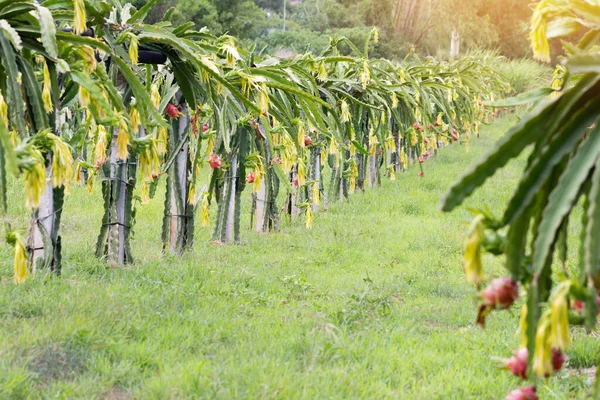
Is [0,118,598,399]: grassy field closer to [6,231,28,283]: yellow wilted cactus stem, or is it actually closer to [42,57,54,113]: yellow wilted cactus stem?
[6,231,28,283]: yellow wilted cactus stem

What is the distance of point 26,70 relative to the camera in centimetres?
239

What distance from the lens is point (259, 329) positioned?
3168mm

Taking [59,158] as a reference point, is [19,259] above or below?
below

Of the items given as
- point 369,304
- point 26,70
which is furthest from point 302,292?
point 26,70

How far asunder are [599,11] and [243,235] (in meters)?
4.32

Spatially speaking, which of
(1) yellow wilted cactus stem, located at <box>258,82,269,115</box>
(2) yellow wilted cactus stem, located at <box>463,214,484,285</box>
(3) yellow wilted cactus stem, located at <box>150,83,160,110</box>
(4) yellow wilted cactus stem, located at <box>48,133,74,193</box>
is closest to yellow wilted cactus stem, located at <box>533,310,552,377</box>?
(2) yellow wilted cactus stem, located at <box>463,214,484,285</box>

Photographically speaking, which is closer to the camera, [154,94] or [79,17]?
[79,17]

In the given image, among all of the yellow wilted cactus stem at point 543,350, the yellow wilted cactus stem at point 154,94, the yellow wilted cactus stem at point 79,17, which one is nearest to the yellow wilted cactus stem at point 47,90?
the yellow wilted cactus stem at point 79,17

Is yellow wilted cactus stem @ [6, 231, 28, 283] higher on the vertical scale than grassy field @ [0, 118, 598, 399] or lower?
A: higher

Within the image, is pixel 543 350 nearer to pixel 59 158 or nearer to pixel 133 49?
pixel 59 158

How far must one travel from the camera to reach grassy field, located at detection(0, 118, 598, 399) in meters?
2.53

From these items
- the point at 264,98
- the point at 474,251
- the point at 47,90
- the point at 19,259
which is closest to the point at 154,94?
the point at 264,98

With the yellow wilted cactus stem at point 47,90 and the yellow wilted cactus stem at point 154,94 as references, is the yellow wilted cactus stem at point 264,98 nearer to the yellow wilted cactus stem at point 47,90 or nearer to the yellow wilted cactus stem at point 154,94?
the yellow wilted cactus stem at point 154,94

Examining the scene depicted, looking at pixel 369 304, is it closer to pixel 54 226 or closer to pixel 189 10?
pixel 54 226
